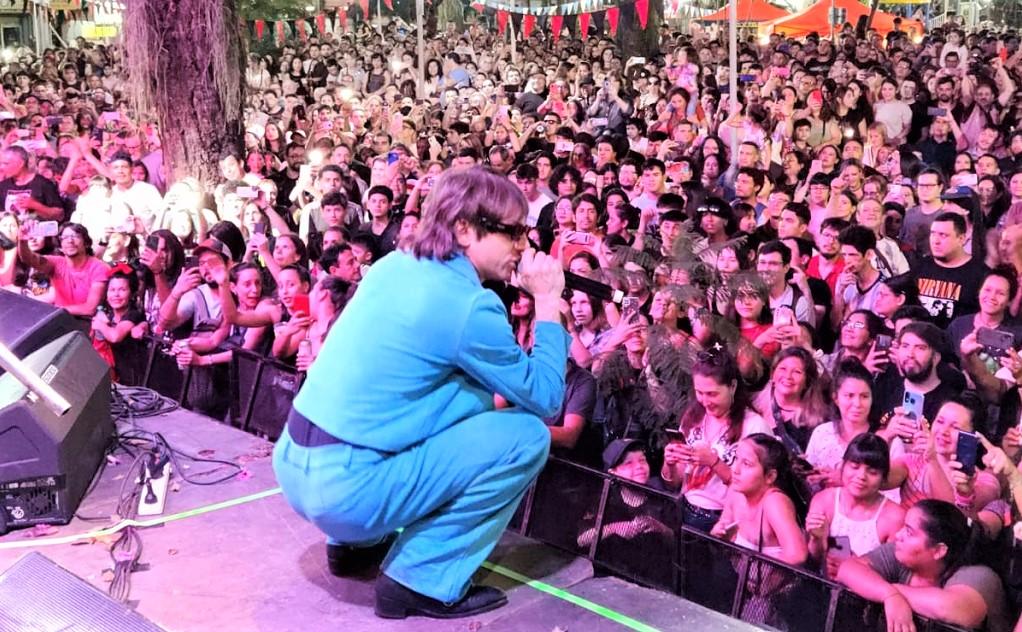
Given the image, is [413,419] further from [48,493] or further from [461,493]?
[48,493]

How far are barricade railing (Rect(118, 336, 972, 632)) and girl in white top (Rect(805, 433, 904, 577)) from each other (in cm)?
32

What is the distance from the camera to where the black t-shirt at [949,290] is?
196 inches

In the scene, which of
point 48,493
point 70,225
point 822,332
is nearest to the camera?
point 48,493

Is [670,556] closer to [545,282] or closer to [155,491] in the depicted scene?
[545,282]

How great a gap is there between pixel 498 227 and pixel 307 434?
2.17 feet

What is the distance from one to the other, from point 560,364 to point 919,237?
13.1 ft

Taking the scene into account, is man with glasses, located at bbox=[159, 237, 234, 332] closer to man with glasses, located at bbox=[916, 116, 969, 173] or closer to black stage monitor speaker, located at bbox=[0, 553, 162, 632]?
black stage monitor speaker, located at bbox=[0, 553, 162, 632]

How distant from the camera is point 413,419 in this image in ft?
8.61

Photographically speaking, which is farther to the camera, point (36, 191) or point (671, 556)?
point (36, 191)

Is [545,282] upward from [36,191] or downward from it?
upward

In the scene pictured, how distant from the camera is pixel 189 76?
7.60 meters

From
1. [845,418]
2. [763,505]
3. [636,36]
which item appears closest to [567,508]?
[763,505]

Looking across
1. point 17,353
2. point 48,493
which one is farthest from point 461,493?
point 17,353

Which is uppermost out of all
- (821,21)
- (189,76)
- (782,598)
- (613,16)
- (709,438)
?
(821,21)
